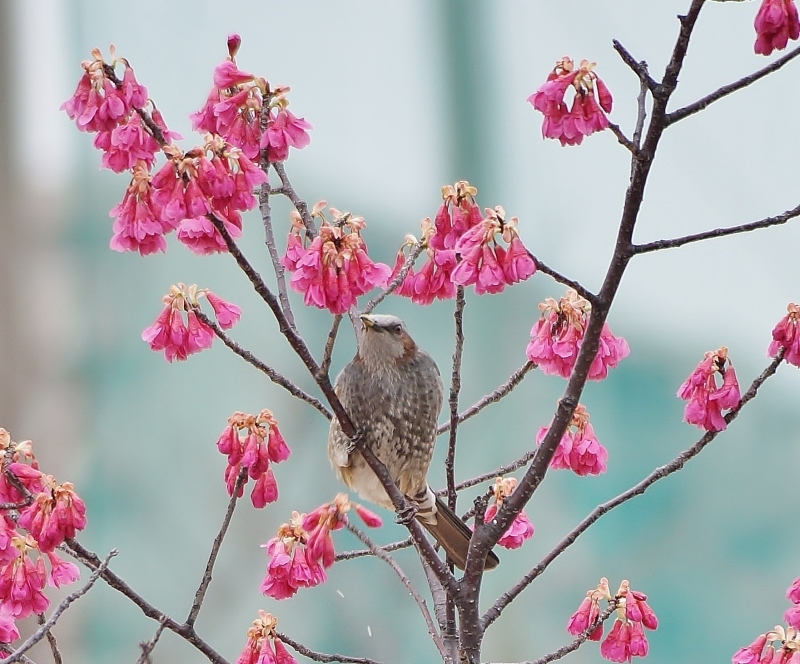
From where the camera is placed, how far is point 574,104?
3.82ft

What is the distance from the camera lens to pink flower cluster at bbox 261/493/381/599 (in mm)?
1318

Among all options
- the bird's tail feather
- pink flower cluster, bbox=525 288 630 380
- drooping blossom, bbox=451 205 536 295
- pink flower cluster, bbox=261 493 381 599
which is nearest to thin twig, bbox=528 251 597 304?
drooping blossom, bbox=451 205 536 295

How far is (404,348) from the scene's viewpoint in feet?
6.19

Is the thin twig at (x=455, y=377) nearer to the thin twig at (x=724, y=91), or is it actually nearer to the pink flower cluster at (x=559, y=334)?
the pink flower cluster at (x=559, y=334)

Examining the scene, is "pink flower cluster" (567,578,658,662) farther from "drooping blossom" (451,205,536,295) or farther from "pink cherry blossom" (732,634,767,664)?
"drooping blossom" (451,205,536,295)

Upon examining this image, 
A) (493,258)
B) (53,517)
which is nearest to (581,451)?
(493,258)

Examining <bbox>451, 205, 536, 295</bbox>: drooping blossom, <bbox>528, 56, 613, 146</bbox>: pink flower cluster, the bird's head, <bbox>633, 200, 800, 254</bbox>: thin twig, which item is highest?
the bird's head

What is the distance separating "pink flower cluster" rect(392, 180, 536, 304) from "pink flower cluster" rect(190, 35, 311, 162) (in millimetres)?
205

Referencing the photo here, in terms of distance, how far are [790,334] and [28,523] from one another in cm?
96

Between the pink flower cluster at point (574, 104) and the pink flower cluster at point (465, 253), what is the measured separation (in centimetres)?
11

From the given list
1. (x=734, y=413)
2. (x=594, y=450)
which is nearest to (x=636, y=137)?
(x=734, y=413)

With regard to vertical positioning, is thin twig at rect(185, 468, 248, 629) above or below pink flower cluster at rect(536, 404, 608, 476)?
below

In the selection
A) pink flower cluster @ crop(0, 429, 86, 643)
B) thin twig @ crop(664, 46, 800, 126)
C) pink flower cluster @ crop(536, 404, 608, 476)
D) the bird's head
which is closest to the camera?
thin twig @ crop(664, 46, 800, 126)

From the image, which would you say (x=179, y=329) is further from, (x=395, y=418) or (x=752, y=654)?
(x=752, y=654)
